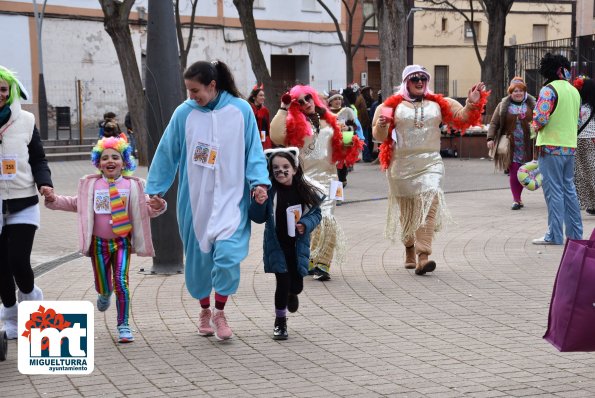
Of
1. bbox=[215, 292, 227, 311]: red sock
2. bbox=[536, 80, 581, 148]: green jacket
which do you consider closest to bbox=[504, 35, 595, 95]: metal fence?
bbox=[536, 80, 581, 148]: green jacket

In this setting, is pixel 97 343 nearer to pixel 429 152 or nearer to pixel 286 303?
pixel 286 303

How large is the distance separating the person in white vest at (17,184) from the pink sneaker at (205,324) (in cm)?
114

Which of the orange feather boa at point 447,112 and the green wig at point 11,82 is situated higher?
the green wig at point 11,82

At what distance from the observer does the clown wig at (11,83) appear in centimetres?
643

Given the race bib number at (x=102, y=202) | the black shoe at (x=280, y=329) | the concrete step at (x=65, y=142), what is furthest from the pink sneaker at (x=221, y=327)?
the concrete step at (x=65, y=142)

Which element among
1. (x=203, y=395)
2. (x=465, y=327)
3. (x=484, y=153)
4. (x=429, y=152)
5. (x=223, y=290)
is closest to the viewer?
(x=203, y=395)

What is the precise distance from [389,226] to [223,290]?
3.41m

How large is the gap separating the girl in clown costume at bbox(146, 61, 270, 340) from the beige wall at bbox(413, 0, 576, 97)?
43.6 m

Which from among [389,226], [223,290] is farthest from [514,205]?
[223,290]

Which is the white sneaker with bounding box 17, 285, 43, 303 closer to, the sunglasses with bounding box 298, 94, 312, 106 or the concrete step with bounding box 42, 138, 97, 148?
the sunglasses with bounding box 298, 94, 312, 106

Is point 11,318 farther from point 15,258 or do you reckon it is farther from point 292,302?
point 292,302

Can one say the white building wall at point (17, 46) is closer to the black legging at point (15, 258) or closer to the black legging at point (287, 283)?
the black legging at point (15, 258)

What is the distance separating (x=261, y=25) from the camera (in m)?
43.5

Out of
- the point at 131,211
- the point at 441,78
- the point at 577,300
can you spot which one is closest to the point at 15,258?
the point at 131,211
